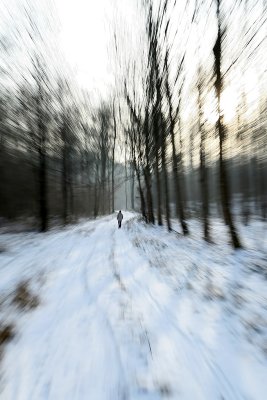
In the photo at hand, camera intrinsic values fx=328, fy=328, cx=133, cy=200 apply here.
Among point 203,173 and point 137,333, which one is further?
point 203,173

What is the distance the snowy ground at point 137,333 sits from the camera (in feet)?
11.2

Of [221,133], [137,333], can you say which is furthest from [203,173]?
[137,333]

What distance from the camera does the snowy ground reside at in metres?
3.43

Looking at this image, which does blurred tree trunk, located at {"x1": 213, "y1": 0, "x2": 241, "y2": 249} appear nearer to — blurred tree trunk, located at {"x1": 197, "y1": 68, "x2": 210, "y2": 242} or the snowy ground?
the snowy ground

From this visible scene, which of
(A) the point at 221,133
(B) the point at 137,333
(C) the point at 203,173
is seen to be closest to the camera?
(B) the point at 137,333

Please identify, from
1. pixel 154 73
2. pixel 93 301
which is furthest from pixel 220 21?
pixel 93 301

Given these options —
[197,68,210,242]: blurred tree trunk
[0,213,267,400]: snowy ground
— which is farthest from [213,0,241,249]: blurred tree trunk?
[197,68,210,242]: blurred tree trunk

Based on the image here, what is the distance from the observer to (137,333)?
476 cm

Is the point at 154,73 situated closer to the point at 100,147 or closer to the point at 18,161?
the point at 18,161

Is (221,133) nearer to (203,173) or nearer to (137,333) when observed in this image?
(203,173)

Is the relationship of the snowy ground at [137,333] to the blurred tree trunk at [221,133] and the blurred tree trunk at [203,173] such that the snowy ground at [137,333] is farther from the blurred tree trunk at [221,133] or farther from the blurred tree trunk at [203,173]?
the blurred tree trunk at [203,173]

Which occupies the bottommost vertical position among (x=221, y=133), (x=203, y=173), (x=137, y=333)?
(x=137, y=333)

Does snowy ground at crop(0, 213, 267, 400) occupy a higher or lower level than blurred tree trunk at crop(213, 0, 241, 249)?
lower

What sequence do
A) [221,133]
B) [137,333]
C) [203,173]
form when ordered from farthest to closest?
[203,173] < [221,133] < [137,333]
